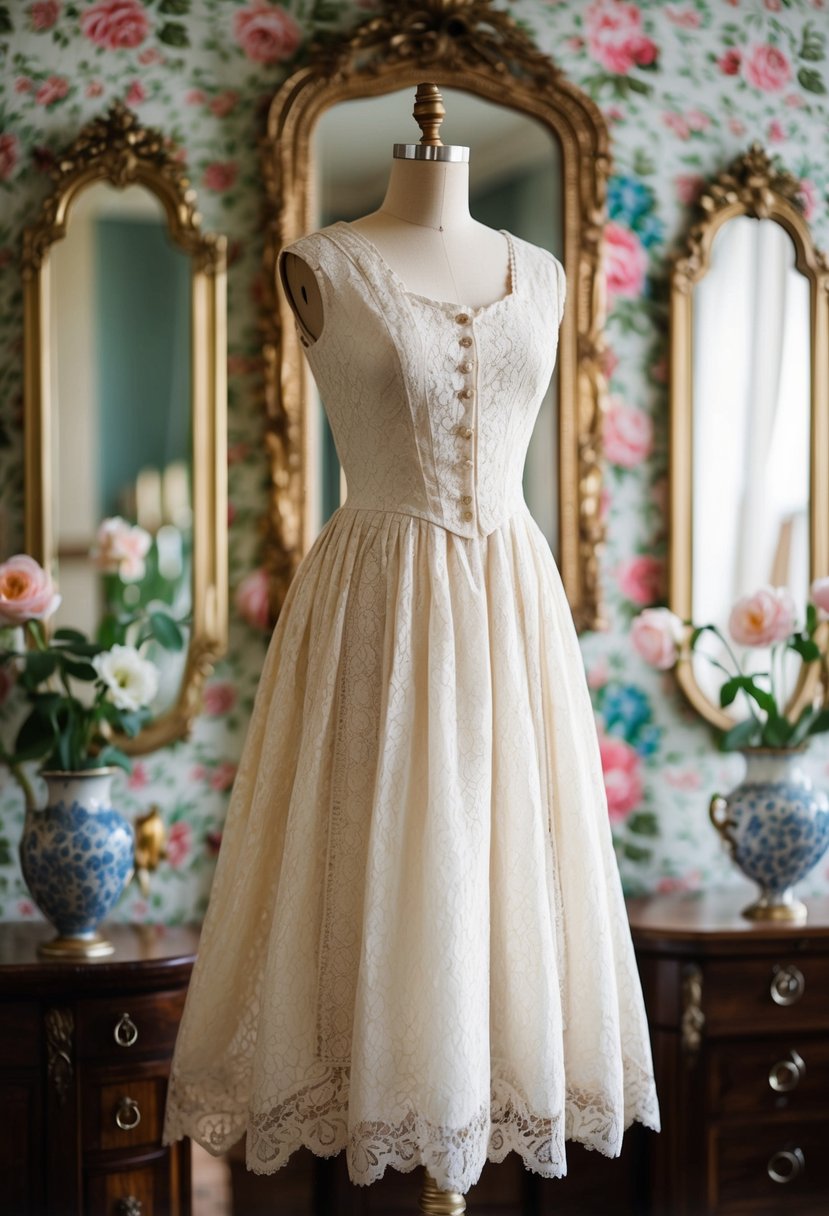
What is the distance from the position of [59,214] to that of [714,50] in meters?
1.28

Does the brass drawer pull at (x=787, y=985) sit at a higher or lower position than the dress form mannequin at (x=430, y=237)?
lower

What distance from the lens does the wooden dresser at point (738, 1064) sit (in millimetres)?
2176

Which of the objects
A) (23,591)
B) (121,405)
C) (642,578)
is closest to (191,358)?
(121,405)

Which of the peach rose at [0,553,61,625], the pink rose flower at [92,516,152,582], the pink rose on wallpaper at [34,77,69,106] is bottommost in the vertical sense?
the peach rose at [0,553,61,625]

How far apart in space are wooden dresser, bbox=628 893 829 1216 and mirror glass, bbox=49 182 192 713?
3.24 ft

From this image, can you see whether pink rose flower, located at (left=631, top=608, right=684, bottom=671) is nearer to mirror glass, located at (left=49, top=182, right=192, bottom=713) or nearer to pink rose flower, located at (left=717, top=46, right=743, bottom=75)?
mirror glass, located at (left=49, top=182, right=192, bottom=713)

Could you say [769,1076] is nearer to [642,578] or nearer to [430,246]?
[642,578]

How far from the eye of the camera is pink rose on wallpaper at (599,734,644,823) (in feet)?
8.32

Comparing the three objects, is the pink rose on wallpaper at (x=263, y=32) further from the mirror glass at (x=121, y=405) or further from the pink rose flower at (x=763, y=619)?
the pink rose flower at (x=763, y=619)

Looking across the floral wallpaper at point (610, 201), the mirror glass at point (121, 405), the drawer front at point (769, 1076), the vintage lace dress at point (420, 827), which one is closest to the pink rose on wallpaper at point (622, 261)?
the floral wallpaper at point (610, 201)

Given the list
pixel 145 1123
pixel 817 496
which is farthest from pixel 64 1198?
pixel 817 496

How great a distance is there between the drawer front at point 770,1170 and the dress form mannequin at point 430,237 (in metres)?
1.48

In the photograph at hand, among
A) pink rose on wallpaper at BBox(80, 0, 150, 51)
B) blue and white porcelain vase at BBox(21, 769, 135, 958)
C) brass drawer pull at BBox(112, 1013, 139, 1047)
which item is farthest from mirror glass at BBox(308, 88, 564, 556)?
brass drawer pull at BBox(112, 1013, 139, 1047)

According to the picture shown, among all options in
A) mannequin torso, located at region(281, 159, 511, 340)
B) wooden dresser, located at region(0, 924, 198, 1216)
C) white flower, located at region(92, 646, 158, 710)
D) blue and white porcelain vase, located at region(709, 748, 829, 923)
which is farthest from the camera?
blue and white porcelain vase, located at region(709, 748, 829, 923)
